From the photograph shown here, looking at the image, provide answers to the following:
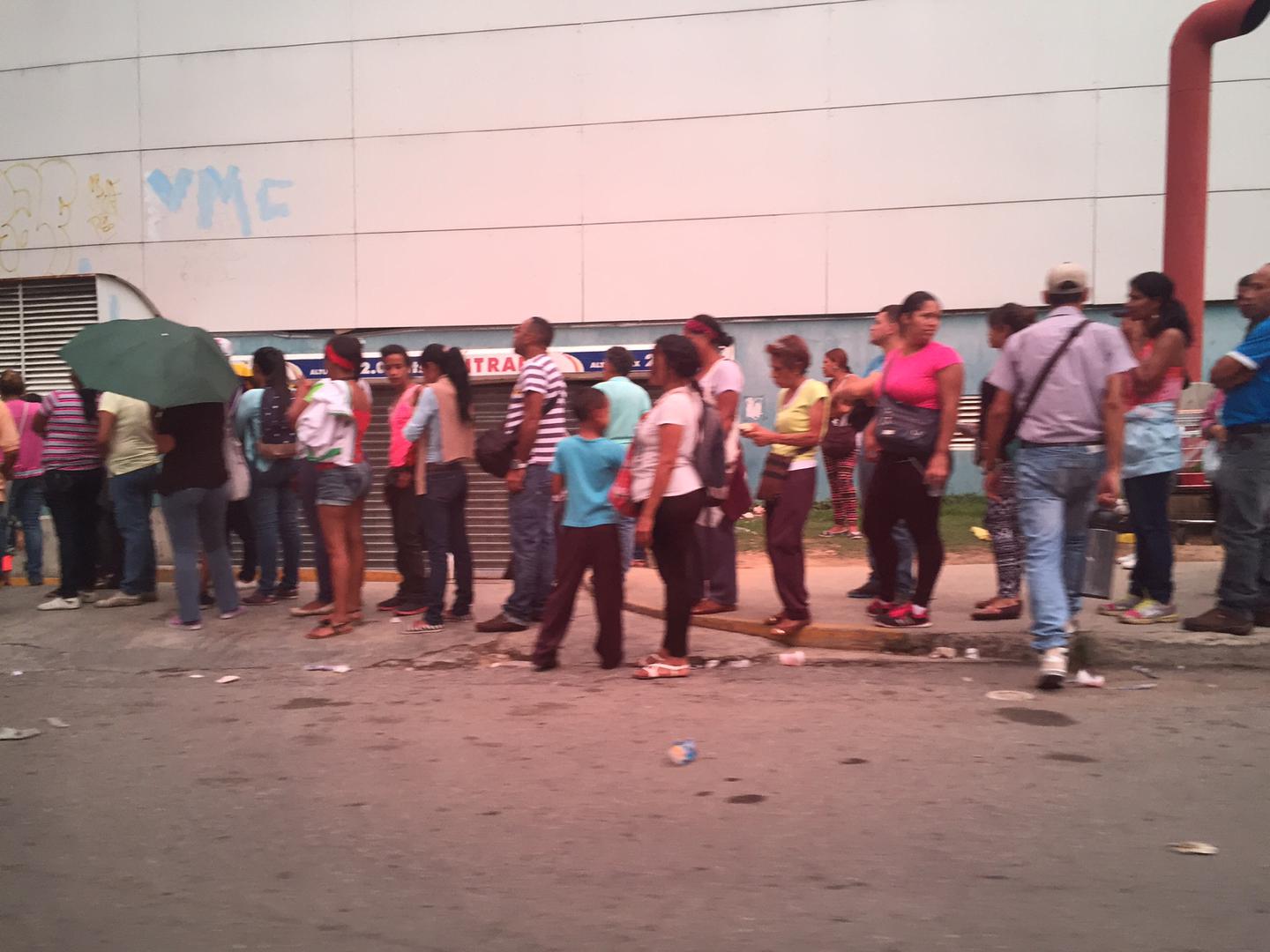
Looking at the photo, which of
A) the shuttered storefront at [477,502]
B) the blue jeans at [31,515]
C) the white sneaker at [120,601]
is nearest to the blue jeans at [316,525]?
the white sneaker at [120,601]

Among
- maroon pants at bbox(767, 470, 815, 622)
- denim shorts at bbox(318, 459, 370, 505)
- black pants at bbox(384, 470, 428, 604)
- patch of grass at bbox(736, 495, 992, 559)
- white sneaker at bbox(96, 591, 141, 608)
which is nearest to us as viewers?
maroon pants at bbox(767, 470, 815, 622)

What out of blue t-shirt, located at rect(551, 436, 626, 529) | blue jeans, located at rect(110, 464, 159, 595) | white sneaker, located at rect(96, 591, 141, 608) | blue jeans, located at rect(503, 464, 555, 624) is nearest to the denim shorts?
blue jeans, located at rect(503, 464, 555, 624)

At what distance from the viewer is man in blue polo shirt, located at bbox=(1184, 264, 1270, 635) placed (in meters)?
5.93

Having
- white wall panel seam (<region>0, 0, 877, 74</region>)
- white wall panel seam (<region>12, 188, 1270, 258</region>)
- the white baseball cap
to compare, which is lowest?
the white baseball cap

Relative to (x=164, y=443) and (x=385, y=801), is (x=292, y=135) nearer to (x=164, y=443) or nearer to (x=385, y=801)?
(x=164, y=443)

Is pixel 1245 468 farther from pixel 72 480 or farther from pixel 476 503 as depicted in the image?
pixel 72 480

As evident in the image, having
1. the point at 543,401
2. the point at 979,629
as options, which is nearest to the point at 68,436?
the point at 543,401

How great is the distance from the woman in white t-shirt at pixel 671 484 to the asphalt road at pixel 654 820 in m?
0.30

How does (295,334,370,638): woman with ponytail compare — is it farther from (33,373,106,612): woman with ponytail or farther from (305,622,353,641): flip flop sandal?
(33,373,106,612): woman with ponytail

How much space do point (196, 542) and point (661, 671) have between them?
3617mm

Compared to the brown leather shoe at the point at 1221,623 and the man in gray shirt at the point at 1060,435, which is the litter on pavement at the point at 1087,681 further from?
the brown leather shoe at the point at 1221,623

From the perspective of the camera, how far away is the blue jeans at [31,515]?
32.9 ft

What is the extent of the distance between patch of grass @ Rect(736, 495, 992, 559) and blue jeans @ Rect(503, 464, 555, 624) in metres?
3.30

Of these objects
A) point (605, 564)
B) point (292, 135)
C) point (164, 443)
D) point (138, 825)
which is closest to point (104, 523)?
point (164, 443)
